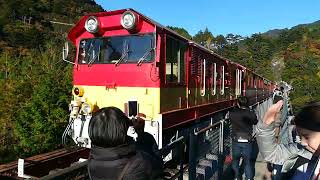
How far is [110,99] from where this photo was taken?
9789 millimetres

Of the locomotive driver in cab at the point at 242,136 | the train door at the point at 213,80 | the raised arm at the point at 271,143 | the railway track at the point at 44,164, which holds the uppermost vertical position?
the train door at the point at 213,80

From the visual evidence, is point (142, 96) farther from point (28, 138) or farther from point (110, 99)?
point (28, 138)

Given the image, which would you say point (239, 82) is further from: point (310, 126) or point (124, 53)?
point (310, 126)

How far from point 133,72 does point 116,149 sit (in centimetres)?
676

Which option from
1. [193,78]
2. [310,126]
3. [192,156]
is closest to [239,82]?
[193,78]

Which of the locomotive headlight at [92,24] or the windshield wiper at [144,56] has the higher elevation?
the locomotive headlight at [92,24]

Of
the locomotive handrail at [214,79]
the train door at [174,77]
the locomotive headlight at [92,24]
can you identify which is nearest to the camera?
the train door at [174,77]

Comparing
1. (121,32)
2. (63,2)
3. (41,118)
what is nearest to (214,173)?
(121,32)

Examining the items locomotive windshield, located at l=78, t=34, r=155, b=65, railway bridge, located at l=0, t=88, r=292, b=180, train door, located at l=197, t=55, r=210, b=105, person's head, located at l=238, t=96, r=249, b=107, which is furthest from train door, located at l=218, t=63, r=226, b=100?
person's head, located at l=238, t=96, r=249, b=107

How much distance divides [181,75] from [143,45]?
1584 mm

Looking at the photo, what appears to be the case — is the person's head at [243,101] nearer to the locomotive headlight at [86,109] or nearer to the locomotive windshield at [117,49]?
the locomotive windshield at [117,49]

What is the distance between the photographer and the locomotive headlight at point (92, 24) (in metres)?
10.1

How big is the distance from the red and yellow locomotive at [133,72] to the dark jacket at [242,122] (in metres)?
1.62

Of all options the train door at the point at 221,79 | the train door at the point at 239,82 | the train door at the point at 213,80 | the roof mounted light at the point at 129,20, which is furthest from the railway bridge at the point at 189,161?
the train door at the point at 239,82
